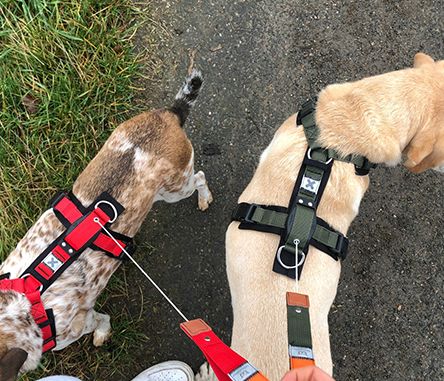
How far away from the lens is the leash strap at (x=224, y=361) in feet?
5.34

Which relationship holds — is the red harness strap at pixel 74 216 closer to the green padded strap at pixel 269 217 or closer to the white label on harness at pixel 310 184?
the green padded strap at pixel 269 217

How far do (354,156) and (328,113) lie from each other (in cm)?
28

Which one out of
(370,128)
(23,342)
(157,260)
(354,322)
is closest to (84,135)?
(157,260)

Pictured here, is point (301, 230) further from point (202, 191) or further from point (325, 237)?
point (202, 191)

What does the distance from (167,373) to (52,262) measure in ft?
4.35

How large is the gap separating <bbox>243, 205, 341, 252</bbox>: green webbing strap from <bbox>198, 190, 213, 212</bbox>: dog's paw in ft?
3.87

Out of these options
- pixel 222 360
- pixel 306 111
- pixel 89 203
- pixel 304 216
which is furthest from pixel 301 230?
pixel 89 203

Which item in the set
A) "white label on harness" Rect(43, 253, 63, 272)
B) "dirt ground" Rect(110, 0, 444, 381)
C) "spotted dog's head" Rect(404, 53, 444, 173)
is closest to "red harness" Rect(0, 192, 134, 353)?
"white label on harness" Rect(43, 253, 63, 272)

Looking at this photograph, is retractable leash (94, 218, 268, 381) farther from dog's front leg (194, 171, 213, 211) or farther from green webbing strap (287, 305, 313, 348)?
dog's front leg (194, 171, 213, 211)

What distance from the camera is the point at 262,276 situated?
2.38m

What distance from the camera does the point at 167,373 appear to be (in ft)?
11.1

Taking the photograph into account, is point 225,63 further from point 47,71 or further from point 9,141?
point 9,141

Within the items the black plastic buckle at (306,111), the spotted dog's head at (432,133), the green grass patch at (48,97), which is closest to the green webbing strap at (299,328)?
the black plastic buckle at (306,111)

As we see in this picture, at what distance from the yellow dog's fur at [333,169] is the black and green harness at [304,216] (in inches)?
2.1
